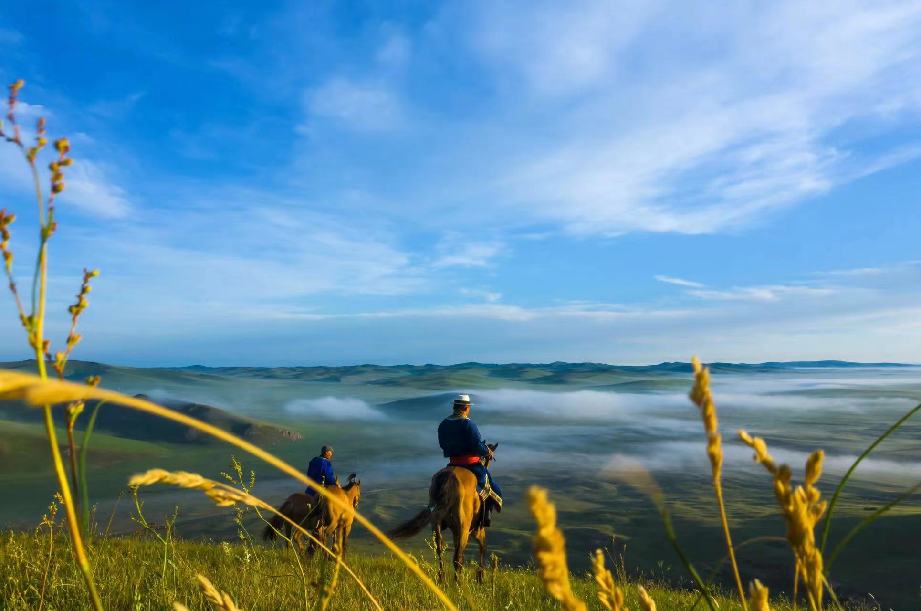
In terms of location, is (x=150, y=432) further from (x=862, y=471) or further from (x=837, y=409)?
(x=837, y=409)

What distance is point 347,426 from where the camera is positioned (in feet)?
195

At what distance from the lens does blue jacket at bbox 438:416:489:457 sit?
32.7ft

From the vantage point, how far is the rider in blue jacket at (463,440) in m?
9.98

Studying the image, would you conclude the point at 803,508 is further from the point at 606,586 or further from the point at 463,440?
the point at 463,440

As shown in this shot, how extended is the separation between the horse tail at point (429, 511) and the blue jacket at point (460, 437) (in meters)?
0.45

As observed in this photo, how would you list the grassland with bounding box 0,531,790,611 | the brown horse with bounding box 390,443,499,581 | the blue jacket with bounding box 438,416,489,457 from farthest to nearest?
the blue jacket with bounding box 438,416,489,457 → the brown horse with bounding box 390,443,499,581 → the grassland with bounding box 0,531,790,611

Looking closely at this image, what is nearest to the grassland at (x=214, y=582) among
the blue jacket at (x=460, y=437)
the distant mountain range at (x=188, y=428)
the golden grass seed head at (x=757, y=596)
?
the blue jacket at (x=460, y=437)

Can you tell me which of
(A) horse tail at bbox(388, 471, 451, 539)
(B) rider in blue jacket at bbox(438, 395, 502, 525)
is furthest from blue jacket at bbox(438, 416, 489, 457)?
(A) horse tail at bbox(388, 471, 451, 539)

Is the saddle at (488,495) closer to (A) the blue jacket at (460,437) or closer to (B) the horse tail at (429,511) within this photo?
(A) the blue jacket at (460,437)

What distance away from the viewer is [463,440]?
32.8 feet

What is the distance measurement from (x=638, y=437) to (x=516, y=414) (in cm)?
2716

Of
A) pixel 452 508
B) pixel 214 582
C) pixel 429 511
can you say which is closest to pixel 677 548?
pixel 214 582

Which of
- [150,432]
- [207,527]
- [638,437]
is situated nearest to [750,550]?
[207,527]

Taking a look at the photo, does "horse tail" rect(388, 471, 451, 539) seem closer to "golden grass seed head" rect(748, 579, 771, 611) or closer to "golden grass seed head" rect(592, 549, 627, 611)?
"golden grass seed head" rect(592, 549, 627, 611)
